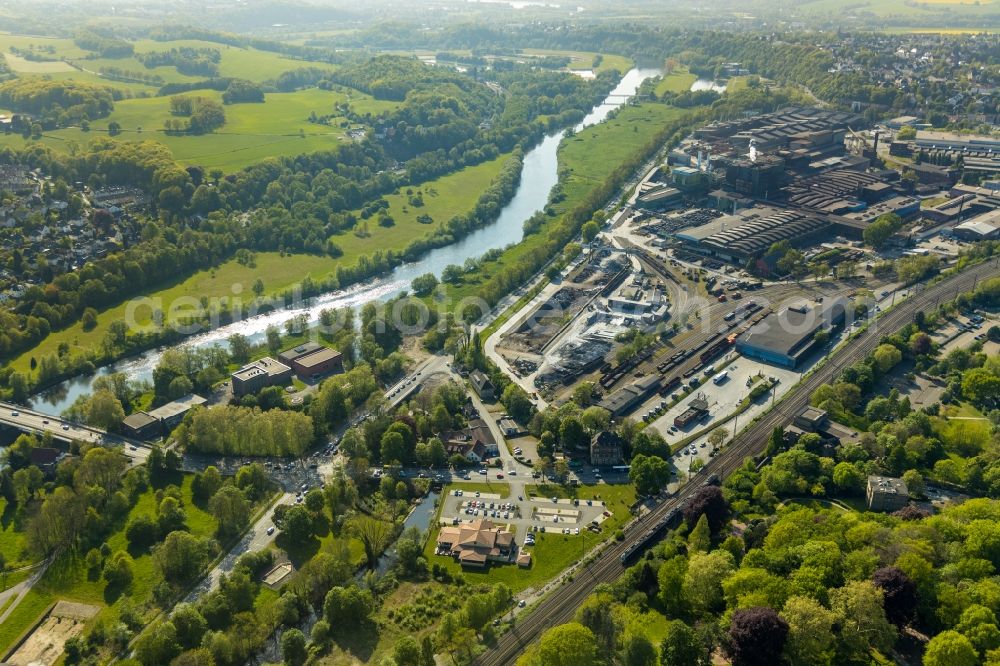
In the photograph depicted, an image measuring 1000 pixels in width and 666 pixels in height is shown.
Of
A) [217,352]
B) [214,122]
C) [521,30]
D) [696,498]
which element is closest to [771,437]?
[696,498]

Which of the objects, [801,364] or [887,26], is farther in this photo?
[887,26]

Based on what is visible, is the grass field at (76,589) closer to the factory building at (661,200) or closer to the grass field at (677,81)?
the factory building at (661,200)

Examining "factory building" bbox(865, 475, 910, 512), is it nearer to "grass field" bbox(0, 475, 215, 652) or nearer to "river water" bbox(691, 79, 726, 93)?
"grass field" bbox(0, 475, 215, 652)

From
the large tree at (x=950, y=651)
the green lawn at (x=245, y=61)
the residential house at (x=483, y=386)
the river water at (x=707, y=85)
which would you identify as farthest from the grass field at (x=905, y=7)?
the large tree at (x=950, y=651)

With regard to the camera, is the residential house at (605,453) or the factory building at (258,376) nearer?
the residential house at (605,453)

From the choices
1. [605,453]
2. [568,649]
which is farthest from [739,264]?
[568,649]

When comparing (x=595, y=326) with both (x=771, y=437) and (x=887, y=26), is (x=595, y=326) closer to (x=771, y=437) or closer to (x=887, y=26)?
(x=771, y=437)

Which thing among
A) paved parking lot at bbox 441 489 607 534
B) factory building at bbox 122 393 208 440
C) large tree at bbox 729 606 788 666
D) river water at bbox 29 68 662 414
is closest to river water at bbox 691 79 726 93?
river water at bbox 29 68 662 414
